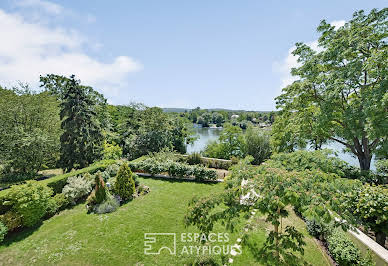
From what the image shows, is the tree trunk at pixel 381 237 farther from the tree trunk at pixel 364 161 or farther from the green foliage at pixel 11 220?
the green foliage at pixel 11 220

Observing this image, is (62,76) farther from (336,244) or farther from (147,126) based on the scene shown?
(336,244)

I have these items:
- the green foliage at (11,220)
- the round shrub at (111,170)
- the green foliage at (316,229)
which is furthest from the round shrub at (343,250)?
the round shrub at (111,170)

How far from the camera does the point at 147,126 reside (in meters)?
17.0

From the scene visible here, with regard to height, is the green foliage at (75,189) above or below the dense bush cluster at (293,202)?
below

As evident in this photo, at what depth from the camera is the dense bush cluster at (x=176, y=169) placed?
10219 mm

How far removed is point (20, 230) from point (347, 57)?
48.1 feet

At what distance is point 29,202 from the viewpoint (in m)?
5.99

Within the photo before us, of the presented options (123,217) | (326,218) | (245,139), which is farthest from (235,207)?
(245,139)

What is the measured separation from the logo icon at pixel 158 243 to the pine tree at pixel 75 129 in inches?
360

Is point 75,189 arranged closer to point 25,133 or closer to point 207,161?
Answer: point 25,133

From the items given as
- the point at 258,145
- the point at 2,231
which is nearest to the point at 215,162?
the point at 258,145

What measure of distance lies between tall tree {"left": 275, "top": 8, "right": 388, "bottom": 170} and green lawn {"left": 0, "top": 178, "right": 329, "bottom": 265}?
4719 mm

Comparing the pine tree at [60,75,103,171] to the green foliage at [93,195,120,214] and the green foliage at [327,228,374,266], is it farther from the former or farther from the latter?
the green foliage at [327,228,374,266]

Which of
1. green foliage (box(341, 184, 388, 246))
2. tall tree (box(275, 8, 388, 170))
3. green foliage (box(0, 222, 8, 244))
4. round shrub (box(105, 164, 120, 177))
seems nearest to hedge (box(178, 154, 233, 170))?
round shrub (box(105, 164, 120, 177))
